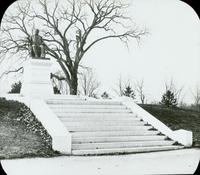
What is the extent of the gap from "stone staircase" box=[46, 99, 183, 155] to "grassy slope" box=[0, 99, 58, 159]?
41.7 inches

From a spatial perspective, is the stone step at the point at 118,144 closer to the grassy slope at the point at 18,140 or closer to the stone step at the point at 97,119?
the grassy slope at the point at 18,140

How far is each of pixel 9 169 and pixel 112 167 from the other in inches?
103

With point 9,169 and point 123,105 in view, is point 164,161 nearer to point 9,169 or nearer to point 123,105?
point 9,169

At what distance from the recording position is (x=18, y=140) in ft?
41.3

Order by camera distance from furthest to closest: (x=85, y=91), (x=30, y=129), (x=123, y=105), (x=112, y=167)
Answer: (x=85, y=91), (x=123, y=105), (x=30, y=129), (x=112, y=167)

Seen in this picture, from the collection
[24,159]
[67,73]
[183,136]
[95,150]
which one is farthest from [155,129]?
[67,73]

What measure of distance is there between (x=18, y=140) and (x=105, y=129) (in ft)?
11.7

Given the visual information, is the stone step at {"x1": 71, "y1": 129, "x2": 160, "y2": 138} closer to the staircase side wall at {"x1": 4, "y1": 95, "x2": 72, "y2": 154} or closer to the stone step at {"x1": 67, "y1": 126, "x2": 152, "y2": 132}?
the stone step at {"x1": 67, "y1": 126, "x2": 152, "y2": 132}

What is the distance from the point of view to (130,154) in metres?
12.6

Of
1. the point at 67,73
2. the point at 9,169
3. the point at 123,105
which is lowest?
the point at 9,169

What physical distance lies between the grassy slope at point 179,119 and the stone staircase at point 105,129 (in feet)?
6.53

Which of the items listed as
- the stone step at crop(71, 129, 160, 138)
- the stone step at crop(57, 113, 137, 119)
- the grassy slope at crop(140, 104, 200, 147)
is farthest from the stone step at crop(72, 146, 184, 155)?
the stone step at crop(57, 113, 137, 119)

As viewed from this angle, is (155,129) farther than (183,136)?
Yes

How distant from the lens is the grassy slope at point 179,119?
58.0ft
